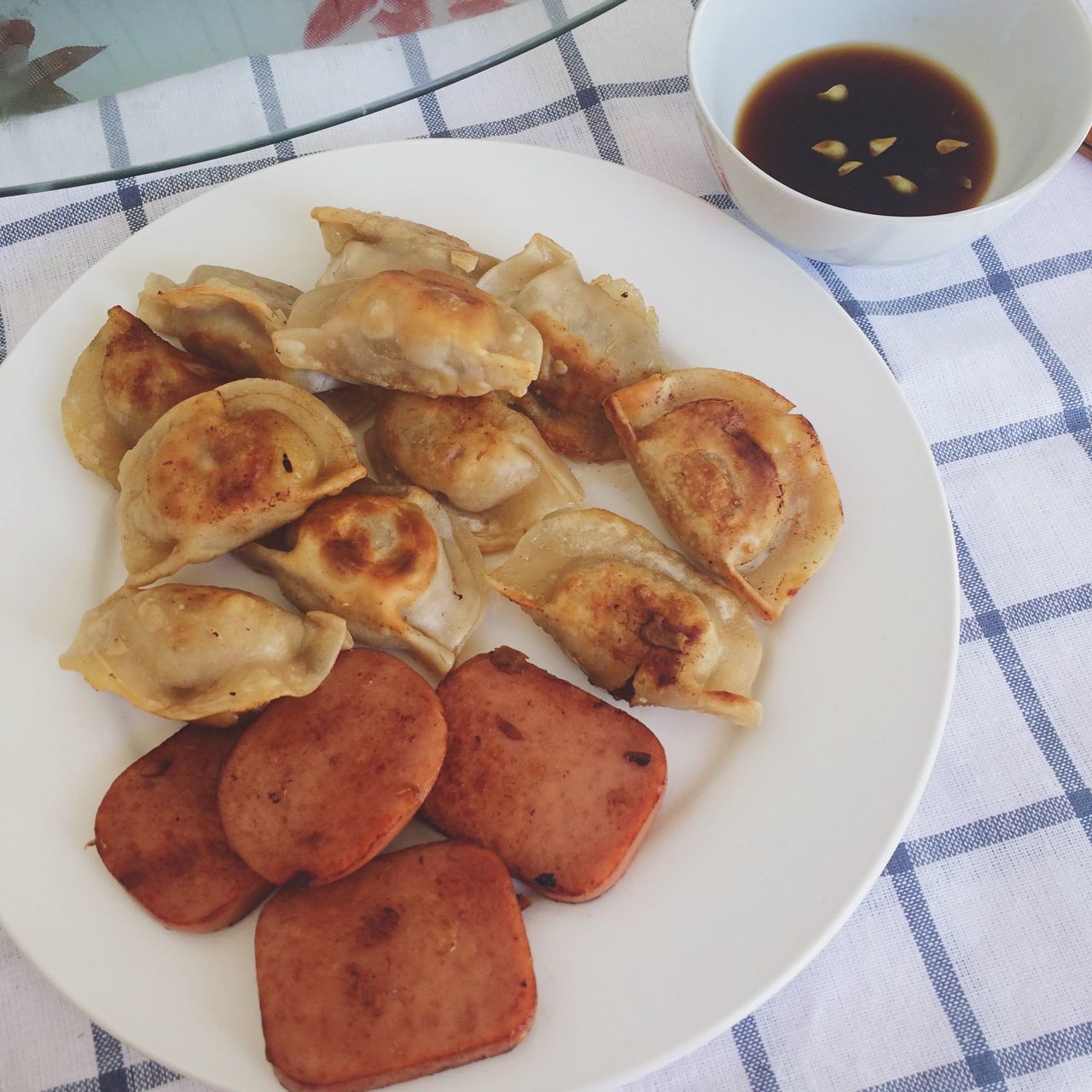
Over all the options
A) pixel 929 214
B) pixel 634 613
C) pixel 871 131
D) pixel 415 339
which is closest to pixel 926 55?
pixel 871 131

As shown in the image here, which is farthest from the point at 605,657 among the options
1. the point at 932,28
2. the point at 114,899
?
the point at 932,28

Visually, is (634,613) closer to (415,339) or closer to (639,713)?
(639,713)

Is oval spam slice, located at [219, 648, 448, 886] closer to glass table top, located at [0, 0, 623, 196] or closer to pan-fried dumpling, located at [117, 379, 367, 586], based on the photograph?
pan-fried dumpling, located at [117, 379, 367, 586]

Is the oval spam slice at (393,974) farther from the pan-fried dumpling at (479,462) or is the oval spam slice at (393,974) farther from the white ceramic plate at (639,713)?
the pan-fried dumpling at (479,462)

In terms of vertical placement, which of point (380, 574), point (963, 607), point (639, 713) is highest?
point (380, 574)

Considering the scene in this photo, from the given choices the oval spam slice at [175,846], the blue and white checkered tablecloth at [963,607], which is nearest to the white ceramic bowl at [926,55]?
the blue and white checkered tablecloth at [963,607]
